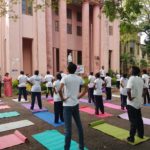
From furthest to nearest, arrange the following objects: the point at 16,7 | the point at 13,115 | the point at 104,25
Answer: the point at 104,25, the point at 16,7, the point at 13,115

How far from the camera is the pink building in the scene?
20.5m

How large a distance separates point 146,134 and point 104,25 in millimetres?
23243

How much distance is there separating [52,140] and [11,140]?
1.10 m

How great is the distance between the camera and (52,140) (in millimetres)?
6312

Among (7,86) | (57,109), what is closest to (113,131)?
(57,109)

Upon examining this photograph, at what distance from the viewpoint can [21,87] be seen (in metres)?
13.1

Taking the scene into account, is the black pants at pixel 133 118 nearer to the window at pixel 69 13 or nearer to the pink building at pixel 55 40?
the pink building at pixel 55 40

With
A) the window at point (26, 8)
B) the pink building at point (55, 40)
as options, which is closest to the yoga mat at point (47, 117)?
the pink building at point (55, 40)

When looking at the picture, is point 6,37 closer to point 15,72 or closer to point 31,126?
point 15,72

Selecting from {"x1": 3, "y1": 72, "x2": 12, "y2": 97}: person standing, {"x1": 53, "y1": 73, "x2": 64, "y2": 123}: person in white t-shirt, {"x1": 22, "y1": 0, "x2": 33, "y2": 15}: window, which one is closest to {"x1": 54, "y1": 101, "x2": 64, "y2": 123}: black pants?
{"x1": 53, "y1": 73, "x2": 64, "y2": 123}: person in white t-shirt

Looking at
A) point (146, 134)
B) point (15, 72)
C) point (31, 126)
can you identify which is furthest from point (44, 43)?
point (146, 134)

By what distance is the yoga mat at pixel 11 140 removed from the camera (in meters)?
6.12

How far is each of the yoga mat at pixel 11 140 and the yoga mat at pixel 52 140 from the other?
0.38 m

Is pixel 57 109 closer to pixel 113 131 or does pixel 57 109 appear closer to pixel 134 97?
pixel 113 131
